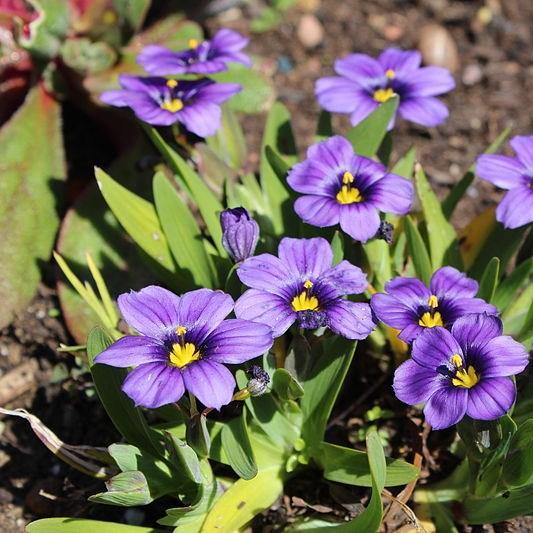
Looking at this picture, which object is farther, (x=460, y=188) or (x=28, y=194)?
(x=28, y=194)

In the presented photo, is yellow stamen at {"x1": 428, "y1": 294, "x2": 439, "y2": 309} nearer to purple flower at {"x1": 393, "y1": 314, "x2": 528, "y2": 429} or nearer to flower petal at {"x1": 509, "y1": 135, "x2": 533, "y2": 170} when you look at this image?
purple flower at {"x1": 393, "y1": 314, "x2": 528, "y2": 429}

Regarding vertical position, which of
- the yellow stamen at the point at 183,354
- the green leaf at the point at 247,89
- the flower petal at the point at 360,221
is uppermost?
the flower petal at the point at 360,221

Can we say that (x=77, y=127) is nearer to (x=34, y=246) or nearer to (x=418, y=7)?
(x=34, y=246)

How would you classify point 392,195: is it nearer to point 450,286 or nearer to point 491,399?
point 450,286

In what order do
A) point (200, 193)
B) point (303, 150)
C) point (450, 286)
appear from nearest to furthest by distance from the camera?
point (450, 286)
point (200, 193)
point (303, 150)

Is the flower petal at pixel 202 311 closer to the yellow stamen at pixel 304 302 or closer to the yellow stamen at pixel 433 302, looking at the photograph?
the yellow stamen at pixel 304 302

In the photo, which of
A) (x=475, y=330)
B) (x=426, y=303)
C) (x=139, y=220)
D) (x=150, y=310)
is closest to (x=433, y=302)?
(x=426, y=303)

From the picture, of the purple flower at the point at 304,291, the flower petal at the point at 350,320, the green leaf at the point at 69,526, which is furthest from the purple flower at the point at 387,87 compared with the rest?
the green leaf at the point at 69,526
